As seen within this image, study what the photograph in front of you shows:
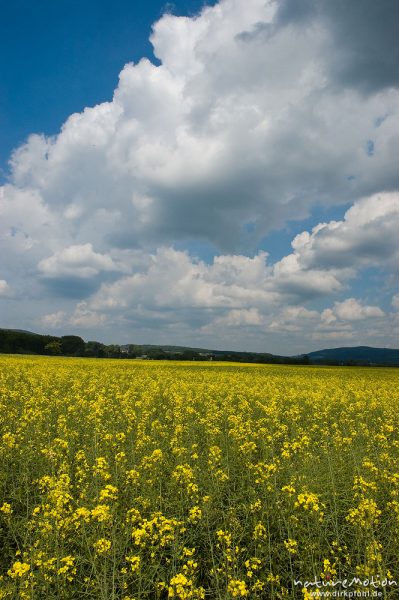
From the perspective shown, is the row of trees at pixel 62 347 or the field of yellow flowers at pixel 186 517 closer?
the field of yellow flowers at pixel 186 517

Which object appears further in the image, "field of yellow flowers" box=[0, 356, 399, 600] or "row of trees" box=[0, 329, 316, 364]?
"row of trees" box=[0, 329, 316, 364]

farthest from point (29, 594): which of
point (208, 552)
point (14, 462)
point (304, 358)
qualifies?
point (304, 358)

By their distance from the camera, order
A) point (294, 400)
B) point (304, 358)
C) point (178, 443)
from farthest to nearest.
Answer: point (304, 358), point (294, 400), point (178, 443)

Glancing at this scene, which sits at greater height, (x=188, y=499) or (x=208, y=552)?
(x=188, y=499)

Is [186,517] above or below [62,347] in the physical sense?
above

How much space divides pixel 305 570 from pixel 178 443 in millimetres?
4266

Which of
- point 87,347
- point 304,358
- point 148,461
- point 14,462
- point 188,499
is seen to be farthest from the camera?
point 87,347

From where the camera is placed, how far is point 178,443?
8.55 m

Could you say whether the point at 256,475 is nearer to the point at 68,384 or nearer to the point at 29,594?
the point at 29,594

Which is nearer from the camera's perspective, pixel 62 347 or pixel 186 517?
pixel 186 517

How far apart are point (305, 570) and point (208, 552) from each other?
1.35 meters

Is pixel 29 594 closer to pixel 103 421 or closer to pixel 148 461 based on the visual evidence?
pixel 148 461

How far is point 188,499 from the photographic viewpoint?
5.86 meters

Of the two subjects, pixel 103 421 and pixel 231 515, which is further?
pixel 103 421
